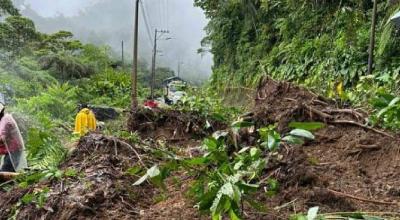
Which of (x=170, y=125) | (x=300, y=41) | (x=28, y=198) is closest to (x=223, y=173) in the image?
(x=28, y=198)

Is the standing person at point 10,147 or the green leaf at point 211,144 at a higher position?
the green leaf at point 211,144

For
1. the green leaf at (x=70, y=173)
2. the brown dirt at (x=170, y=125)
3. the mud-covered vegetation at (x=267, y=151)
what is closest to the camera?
the mud-covered vegetation at (x=267, y=151)

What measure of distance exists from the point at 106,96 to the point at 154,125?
87.3 ft

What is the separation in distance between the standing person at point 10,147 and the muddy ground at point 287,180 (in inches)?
45.4

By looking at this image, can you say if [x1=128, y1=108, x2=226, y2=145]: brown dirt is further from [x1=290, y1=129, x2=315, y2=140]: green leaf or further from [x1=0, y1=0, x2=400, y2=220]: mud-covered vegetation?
[x1=290, y1=129, x2=315, y2=140]: green leaf

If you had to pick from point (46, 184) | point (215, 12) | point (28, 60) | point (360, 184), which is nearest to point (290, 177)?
point (360, 184)

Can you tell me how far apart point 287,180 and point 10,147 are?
4403 millimetres

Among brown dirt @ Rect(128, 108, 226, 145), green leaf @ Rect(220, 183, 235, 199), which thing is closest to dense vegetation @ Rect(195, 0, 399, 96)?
brown dirt @ Rect(128, 108, 226, 145)

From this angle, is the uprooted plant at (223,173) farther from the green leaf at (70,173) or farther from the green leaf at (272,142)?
the green leaf at (70,173)

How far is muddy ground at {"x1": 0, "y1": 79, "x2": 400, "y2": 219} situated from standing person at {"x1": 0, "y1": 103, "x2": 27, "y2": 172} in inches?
45.4

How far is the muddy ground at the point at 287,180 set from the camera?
3612 mm

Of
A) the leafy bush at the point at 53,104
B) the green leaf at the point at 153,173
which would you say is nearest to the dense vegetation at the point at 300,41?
the green leaf at the point at 153,173

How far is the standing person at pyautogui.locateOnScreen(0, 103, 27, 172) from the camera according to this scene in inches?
260

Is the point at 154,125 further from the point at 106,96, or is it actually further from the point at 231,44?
the point at 106,96
